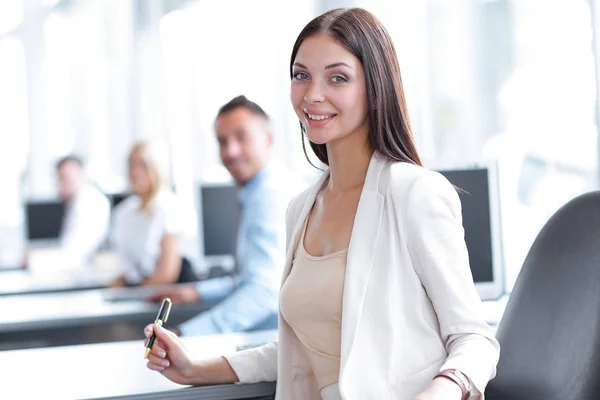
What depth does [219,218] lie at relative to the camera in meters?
4.45

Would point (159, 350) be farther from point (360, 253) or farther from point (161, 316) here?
point (360, 253)

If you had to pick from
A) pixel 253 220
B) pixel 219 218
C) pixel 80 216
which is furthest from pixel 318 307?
pixel 80 216

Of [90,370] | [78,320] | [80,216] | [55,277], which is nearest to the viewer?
[90,370]

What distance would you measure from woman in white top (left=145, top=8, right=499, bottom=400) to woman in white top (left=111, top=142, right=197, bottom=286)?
109 inches

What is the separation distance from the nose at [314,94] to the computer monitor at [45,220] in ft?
17.9

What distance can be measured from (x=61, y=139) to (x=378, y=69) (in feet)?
25.3

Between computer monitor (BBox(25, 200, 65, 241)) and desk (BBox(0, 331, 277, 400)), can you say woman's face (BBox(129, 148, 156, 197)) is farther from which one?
desk (BBox(0, 331, 277, 400))

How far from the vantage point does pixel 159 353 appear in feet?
5.70

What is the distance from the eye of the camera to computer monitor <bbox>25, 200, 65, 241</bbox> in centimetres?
668

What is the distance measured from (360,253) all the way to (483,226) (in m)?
1.14

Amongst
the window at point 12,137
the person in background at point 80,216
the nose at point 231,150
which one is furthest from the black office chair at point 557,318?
the window at point 12,137

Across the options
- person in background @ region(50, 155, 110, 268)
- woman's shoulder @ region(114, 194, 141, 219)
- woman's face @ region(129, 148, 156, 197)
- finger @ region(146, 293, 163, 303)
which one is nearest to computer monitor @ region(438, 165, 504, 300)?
finger @ region(146, 293, 163, 303)

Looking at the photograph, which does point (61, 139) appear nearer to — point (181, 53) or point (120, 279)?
point (181, 53)

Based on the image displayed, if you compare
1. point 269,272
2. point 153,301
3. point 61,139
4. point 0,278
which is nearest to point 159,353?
point 269,272
